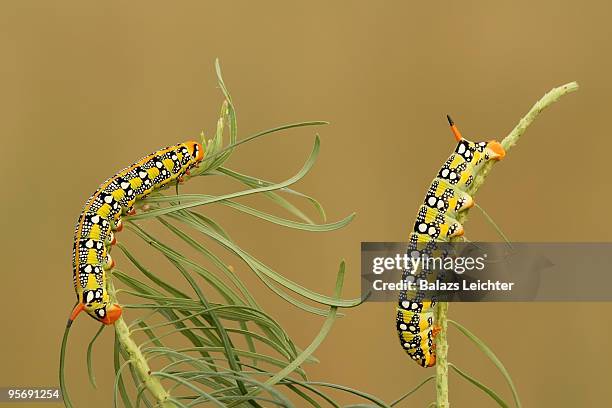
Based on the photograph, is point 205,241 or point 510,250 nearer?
point 510,250

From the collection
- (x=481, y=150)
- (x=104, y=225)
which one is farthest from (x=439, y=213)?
(x=104, y=225)

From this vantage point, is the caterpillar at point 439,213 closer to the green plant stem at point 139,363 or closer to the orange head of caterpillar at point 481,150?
the orange head of caterpillar at point 481,150

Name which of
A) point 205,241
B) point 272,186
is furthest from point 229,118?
point 205,241

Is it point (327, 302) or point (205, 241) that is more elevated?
point (205, 241)

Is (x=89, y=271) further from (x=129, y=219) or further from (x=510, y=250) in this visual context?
(x=510, y=250)

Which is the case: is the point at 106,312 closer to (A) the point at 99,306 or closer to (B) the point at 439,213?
(A) the point at 99,306

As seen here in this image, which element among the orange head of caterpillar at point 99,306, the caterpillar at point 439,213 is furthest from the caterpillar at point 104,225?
the caterpillar at point 439,213
